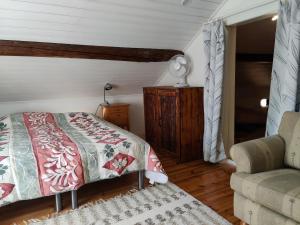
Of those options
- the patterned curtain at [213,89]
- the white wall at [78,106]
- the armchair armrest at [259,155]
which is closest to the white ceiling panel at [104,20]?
the patterned curtain at [213,89]

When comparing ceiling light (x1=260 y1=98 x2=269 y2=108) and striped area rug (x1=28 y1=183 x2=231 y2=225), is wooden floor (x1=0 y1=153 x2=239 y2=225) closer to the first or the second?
striped area rug (x1=28 y1=183 x2=231 y2=225)

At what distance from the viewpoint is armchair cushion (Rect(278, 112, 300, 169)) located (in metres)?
1.74

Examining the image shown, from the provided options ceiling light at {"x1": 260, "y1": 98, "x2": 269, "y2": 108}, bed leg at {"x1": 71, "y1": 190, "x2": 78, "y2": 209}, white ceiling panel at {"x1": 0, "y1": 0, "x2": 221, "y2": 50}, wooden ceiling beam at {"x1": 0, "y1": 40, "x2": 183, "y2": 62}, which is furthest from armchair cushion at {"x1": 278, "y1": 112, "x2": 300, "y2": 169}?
ceiling light at {"x1": 260, "y1": 98, "x2": 269, "y2": 108}

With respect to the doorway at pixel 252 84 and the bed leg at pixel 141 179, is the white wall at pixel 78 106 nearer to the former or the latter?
the doorway at pixel 252 84

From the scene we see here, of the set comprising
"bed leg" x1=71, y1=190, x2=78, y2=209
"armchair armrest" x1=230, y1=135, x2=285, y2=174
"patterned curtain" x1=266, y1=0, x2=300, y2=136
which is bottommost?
"bed leg" x1=71, y1=190, x2=78, y2=209

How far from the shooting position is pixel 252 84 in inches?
175

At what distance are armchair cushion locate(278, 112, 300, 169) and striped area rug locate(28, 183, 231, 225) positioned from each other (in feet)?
2.22

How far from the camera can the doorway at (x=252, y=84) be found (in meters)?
3.88

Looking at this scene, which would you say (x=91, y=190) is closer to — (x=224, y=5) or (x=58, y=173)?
(x=58, y=173)

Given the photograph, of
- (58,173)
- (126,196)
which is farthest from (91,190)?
(58,173)

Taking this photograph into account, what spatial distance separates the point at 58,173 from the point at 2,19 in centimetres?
154

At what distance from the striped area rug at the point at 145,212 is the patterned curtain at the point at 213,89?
2.87ft

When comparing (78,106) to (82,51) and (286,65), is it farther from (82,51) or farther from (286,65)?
(286,65)

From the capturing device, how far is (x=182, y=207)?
2.05 metres
